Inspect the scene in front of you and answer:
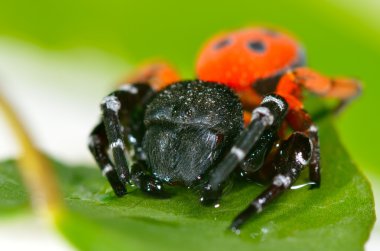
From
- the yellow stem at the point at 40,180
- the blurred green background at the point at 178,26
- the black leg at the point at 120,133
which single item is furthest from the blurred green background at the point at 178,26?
the yellow stem at the point at 40,180

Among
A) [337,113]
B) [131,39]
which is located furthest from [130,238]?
[131,39]

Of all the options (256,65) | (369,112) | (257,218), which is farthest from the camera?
(369,112)

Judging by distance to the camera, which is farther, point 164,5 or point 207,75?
point 164,5

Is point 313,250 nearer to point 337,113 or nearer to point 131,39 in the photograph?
point 337,113

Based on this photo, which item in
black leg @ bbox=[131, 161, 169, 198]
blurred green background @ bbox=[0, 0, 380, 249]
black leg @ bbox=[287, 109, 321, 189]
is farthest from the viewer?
blurred green background @ bbox=[0, 0, 380, 249]

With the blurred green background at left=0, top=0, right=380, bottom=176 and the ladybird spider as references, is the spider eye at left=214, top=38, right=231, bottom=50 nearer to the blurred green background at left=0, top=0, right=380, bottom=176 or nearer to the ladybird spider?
the ladybird spider

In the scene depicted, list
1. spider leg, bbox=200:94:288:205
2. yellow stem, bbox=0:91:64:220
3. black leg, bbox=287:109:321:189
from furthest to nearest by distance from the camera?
black leg, bbox=287:109:321:189
spider leg, bbox=200:94:288:205
yellow stem, bbox=0:91:64:220

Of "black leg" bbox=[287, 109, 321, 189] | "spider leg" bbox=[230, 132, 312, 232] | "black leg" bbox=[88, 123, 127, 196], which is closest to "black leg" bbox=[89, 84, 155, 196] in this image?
"black leg" bbox=[88, 123, 127, 196]

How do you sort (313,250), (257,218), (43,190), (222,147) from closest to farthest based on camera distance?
(43,190) < (313,250) < (257,218) < (222,147)

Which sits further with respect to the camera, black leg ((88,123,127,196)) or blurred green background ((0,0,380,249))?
blurred green background ((0,0,380,249))
